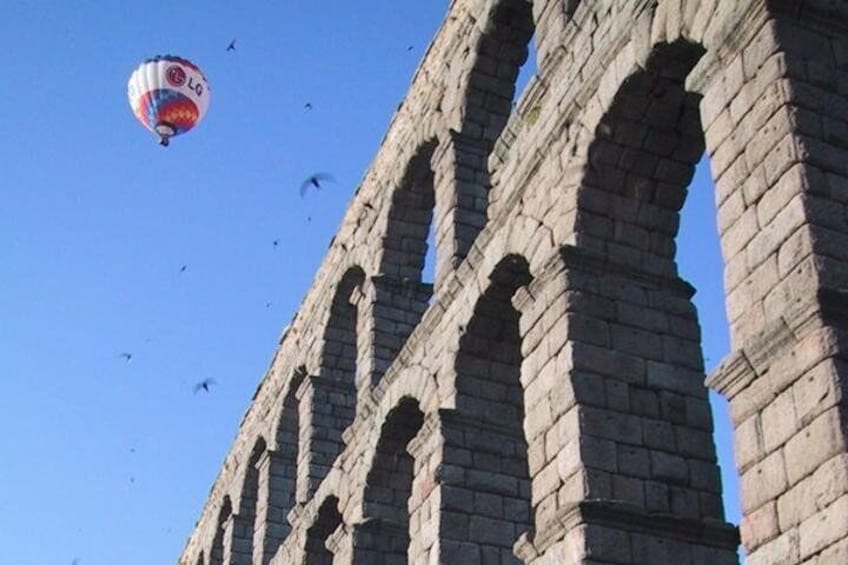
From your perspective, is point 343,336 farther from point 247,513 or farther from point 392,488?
point 247,513

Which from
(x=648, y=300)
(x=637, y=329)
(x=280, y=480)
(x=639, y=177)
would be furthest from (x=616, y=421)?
(x=280, y=480)

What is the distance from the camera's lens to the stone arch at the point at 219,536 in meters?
21.7

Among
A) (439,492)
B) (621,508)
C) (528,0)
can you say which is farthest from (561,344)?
(528,0)

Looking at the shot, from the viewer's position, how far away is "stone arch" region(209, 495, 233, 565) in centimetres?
2167

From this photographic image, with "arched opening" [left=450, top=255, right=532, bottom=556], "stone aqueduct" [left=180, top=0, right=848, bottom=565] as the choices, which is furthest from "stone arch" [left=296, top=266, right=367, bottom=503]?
"arched opening" [left=450, top=255, right=532, bottom=556]

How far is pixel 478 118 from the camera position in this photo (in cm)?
1278

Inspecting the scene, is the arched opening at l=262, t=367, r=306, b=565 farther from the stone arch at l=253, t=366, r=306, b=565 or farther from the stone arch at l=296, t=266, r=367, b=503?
the stone arch at l=296, t=266, r=367, b=503

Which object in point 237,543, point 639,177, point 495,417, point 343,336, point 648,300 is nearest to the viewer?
point 648,300

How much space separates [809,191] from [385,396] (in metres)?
6.62

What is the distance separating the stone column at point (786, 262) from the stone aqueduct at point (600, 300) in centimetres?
1

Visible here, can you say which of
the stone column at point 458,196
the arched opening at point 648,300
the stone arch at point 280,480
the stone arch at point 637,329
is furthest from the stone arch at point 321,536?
the arched opening at point 648,300

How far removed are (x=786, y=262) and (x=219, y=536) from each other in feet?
56.2

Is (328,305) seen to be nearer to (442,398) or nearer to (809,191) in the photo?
(442,398)

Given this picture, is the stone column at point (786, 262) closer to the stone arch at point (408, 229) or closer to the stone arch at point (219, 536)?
the stone arch at point (408, 229)
